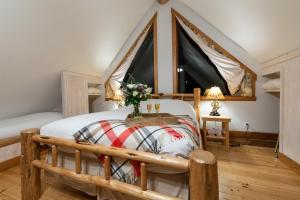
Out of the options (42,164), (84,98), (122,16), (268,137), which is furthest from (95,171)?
(268,137)

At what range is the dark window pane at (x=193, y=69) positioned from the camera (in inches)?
125

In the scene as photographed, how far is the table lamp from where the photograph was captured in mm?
2773

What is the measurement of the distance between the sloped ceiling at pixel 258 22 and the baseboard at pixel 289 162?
52.6 inches

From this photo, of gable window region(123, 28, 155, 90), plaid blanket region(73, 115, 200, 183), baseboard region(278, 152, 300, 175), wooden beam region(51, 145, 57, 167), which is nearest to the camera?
plaid blanket region(73, 115, 200, 183)

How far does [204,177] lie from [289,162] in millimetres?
1875

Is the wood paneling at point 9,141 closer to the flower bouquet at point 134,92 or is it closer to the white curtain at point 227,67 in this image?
the flower bouquet at point 134,92

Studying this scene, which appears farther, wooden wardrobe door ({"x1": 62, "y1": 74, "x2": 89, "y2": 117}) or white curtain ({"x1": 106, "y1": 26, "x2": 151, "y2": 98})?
white curtain ({"x1": 106, "y1": 26, "x2": 151, "y2": 98})

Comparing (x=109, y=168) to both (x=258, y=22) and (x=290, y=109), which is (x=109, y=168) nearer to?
(x=290, y=109)

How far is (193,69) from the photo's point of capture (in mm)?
3363

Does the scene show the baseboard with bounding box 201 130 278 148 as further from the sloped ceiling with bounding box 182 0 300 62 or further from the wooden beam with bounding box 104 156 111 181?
the wooden beam with bounding box 104 156 111 181

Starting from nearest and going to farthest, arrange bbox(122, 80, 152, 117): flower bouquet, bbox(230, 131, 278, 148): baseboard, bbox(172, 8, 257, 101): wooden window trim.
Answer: bbox(122, 80, 152, 117): flower bouquet < bbox(230, 131, 278, 148): baseboard < bbox(172, 8, 257, 101): wooden window trim

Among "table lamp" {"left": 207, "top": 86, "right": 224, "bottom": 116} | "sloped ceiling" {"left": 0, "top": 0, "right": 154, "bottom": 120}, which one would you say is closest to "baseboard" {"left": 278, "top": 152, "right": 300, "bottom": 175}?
"table lamp" {"left": 207, "top": 86, "right": 224, "bottom": 116}

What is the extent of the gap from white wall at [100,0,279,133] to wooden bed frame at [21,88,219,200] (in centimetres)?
240

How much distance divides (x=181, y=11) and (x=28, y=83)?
9.76 ft
